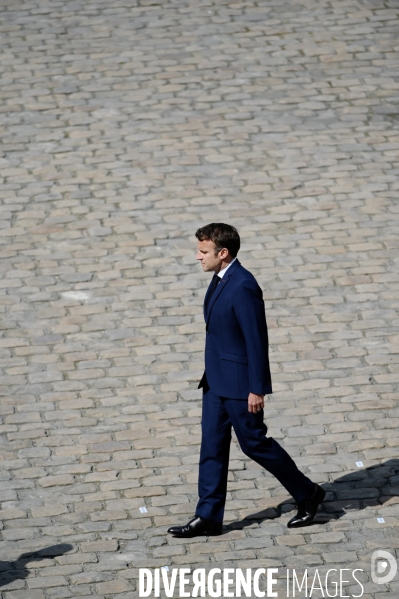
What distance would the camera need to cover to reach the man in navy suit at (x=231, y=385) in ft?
20.0

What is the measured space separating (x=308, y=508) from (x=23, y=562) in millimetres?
Answer: 1764

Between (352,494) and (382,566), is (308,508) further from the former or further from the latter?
(382,566)

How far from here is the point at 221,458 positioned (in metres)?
6.37

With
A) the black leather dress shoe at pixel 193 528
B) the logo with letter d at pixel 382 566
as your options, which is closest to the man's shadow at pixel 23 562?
the black leather dress shoe at pixel 193 528

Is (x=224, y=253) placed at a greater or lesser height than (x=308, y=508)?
greater

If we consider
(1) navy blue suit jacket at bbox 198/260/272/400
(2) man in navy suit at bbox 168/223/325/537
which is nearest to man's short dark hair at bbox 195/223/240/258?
(2) man in navy suit at bbox 168/223/325/537

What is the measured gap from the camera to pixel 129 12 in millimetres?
14250

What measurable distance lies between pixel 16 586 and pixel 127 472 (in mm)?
1408

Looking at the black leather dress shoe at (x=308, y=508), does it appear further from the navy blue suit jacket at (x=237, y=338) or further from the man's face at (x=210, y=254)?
the man's face at (x=210, y=254)

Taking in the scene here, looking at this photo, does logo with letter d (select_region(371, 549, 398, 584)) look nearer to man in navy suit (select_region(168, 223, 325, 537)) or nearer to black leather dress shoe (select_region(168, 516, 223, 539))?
man in navy suit (select_region(168, 223, 325, 537))

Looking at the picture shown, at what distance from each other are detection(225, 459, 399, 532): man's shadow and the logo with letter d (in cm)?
50

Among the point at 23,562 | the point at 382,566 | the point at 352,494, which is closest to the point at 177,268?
the point at 352,494

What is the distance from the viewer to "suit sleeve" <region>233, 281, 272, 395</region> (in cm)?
608

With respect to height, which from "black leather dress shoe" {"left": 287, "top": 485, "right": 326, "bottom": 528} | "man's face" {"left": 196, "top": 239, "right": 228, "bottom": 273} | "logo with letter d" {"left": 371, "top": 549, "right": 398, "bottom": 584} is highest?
"man's face" {"left": 196, "top": 239, "right": 228, "bottom": 273}
